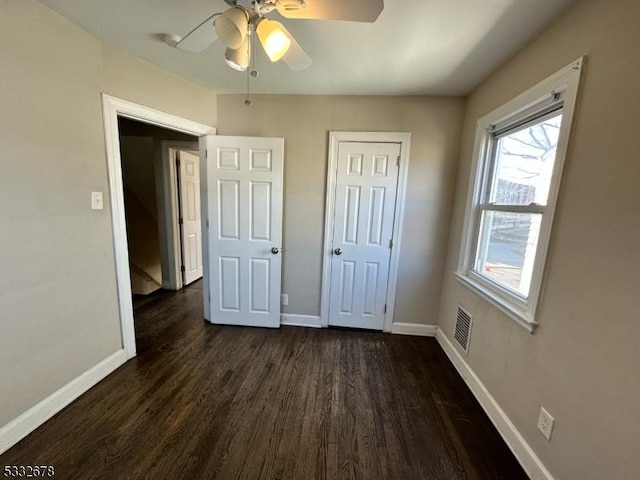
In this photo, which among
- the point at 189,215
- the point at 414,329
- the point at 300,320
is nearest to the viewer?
the point at 414,329

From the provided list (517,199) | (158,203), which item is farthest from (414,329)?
(158,203)

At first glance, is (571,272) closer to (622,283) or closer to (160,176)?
(622,283)

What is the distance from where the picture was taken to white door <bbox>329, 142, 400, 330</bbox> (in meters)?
2.61

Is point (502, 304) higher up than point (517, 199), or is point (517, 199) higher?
point (517, 199)

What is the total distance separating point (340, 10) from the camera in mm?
1060

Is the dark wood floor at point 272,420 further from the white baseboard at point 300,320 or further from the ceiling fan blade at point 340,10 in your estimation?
the ceiling fan blade at point 340,10

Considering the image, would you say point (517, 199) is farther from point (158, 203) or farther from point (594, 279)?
point (158, 203)

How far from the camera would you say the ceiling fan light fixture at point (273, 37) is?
44.9 inches

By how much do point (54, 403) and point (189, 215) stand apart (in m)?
2.61

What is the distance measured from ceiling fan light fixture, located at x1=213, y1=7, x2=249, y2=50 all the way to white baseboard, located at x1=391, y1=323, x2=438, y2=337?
269cm

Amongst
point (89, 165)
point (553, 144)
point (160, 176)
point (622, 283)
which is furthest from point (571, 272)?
point (160, 176)

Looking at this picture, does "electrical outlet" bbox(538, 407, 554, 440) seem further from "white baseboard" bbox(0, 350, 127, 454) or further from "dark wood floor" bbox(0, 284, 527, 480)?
"white baseboard" bbox(0, 350, 127, 454)

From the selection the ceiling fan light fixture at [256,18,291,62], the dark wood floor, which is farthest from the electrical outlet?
the ceiling fan light fixture at [256,18,291,62]

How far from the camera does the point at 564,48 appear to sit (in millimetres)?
1356
